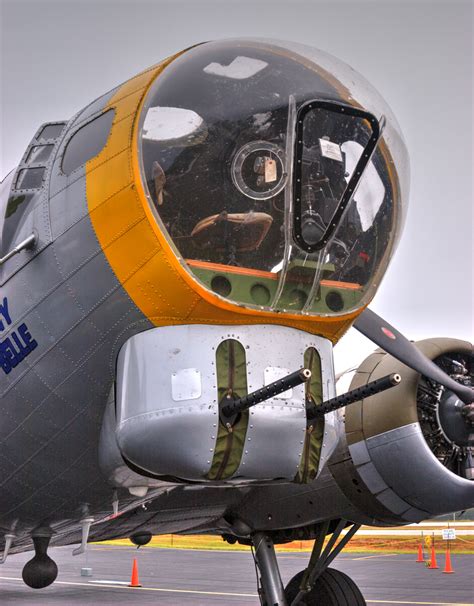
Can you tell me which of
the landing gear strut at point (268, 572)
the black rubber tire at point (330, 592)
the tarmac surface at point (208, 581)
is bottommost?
the tarmac surface at point (208, 581)

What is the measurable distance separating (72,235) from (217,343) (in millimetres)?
1221

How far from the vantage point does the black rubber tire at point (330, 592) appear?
10.7m

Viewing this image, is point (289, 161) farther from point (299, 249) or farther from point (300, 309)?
point (300, 309)

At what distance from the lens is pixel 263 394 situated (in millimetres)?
5320

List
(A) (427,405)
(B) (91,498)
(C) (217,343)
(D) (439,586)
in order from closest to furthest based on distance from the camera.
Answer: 1. (C) (217,343)
2. (B) (91,498)
3. (A) (427,405)
4. (D) (439,586)

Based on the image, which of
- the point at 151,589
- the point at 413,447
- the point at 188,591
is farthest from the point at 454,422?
the point at 151,589

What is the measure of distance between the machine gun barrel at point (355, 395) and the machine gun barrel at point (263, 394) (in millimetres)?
319

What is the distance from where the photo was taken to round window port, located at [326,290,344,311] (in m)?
6.04

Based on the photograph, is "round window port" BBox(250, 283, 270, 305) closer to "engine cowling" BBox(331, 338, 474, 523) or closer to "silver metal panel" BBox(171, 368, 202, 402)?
"silver metal panel" BBox(171, 368, 202, 402)

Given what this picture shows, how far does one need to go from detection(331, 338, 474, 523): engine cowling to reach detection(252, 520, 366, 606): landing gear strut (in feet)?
2.48

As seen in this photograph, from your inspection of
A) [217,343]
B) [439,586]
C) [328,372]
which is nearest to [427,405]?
[328,372]

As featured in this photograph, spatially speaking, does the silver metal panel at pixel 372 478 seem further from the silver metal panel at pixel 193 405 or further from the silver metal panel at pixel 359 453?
the silver metal panel at pixel 193 405

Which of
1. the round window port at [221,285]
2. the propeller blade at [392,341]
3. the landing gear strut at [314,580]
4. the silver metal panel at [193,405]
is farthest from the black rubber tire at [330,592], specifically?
the round window port at [221,285]

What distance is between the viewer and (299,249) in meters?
5.77
